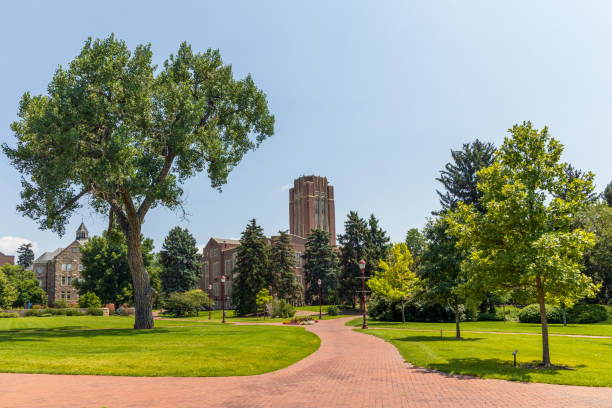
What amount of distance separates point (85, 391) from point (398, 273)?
31698 mm

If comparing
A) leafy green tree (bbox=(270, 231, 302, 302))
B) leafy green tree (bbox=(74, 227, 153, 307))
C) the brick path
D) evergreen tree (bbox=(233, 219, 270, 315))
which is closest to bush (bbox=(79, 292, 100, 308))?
leafy green tree (bbox=(74, 227, 153, 307))

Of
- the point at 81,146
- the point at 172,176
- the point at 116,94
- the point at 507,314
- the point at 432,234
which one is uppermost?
the point at 116,94

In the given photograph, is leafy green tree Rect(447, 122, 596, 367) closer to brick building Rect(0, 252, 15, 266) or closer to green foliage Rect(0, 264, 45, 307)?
green foliage Rect(0, 264, 45, 307)

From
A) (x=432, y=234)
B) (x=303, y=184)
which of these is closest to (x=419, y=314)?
(x=432, y=234)

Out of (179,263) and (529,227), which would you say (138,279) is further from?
(179,263)

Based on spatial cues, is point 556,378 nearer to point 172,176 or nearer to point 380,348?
point 380,348

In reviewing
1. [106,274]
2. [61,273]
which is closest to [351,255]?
[106,274]

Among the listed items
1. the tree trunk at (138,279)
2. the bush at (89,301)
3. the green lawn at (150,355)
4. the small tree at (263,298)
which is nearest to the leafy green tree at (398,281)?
the small tree at (263,298)

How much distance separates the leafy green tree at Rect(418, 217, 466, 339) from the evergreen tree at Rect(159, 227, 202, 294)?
166ft

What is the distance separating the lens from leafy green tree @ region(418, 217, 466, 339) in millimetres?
23047

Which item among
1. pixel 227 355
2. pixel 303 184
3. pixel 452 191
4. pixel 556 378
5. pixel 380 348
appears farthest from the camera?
pixel 303 184

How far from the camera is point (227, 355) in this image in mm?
14477

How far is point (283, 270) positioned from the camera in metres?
54.8

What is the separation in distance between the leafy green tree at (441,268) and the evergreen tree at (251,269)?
3085 cm
